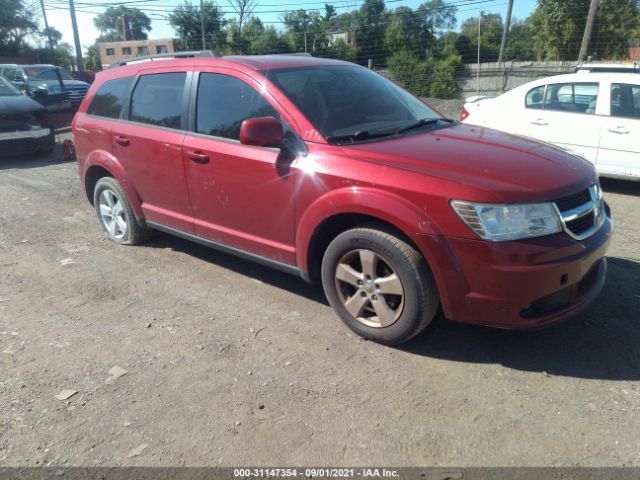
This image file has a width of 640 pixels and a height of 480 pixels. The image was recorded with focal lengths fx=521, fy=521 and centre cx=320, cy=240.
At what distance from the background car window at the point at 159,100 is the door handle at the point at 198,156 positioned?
359 mm

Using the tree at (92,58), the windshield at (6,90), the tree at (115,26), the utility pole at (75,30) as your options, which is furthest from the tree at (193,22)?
the tree at (115,26)

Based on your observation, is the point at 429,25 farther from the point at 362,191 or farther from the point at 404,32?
the point at 362,191

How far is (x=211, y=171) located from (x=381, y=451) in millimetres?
2419

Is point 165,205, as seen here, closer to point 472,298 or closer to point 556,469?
point 472,298

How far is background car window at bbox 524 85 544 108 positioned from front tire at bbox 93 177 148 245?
5.72m

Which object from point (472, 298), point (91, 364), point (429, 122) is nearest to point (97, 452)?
point (91, 364)

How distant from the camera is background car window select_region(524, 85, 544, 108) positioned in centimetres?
755

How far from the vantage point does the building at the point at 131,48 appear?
62.2m

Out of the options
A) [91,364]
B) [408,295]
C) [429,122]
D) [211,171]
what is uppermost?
[429,122]

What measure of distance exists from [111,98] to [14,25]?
48.8 m

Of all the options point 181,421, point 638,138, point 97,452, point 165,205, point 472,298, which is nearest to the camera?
point 97,452

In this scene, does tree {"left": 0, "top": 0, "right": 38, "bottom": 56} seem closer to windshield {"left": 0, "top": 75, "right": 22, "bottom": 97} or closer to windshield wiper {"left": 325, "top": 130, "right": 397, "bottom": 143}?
windshield {"left": 0, "top": 75, "right": 22, "bottom": 97}

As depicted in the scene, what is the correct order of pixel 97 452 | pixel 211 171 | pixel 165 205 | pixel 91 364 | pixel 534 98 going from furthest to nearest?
1. pixel 534 98
2. pixel 165 205
3. pixel 211 171
4. pixel 91 364
5. pixel 97 452

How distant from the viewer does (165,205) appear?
4590mm
